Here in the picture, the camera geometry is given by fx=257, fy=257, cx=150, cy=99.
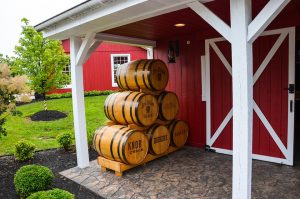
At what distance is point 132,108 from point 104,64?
11.1 m

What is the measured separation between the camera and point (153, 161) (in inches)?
193

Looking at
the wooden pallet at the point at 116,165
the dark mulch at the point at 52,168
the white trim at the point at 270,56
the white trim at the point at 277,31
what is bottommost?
the dark mulch at the point at 52,168

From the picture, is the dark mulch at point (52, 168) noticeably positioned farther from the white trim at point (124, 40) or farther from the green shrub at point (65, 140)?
the white trim at point (124, 40)

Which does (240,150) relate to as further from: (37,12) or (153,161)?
(37,12)

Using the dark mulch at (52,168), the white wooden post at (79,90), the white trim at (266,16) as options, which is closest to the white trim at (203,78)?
the white wooden post at (79,90)

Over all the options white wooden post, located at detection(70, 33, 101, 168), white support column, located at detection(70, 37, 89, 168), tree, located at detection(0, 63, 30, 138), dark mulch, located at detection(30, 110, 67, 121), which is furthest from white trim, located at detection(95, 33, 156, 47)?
dark mulch, located at detection(30, 110, 67, 121)

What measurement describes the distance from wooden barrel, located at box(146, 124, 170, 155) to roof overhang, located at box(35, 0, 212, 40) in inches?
78.8

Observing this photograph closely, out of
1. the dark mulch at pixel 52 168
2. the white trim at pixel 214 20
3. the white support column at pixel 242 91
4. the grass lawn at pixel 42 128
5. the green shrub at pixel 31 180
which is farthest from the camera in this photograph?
the grass lawn at pixel 42 128

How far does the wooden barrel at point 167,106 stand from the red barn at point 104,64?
401 inches

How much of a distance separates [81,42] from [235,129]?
3286 millimetres

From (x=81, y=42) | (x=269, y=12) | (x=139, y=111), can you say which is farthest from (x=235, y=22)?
(x=81, y=42)

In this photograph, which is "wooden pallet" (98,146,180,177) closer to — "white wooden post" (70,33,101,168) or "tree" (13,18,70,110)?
"white wooden post" (70,33,101,168)

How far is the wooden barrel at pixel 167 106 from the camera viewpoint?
16.4ft

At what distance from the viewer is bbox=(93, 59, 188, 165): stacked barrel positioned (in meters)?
4.29
